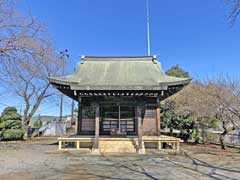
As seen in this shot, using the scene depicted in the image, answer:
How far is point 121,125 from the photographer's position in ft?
42.1

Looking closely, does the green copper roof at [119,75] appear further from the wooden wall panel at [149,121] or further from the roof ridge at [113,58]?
the wooden wall panel at [149,121]

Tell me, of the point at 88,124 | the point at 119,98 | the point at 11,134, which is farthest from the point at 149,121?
the point at 11,134

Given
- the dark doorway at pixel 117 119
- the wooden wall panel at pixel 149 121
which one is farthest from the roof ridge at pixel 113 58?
the wooden wall panel at pixel 149 121

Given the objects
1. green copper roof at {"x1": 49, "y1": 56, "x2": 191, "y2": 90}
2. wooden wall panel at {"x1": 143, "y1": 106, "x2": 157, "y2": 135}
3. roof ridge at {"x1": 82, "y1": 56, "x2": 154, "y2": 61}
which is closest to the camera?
green copper roof at {"x1": 49, "y1": 56, "x2": 191, "y2": 90}

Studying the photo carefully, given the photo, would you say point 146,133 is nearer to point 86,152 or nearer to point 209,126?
point 86,152

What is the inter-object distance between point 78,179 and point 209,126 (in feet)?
40.1

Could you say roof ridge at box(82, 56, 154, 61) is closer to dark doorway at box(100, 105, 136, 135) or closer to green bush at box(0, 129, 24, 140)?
dark doorway at box(100, 105, 136, 135)

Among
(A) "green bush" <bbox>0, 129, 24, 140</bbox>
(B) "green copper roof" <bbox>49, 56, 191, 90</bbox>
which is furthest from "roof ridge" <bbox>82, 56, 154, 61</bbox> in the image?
(A) "green bush" <bbox>0, 129, 24, 140</bbox>

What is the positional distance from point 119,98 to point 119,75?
188 cm

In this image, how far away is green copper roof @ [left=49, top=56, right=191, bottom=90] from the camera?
32.4 ft

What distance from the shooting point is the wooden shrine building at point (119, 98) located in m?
10.0

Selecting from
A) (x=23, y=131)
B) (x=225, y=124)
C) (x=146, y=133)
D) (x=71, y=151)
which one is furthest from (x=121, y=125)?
(x=23, y=131)

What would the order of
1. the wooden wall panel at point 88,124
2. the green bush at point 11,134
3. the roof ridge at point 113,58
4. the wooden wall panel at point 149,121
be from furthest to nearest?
the green bush at point 11,134
the roof ridge at point 113,58
the wooden wall panel at point 88,124
the wooden wall panel at point 149,121

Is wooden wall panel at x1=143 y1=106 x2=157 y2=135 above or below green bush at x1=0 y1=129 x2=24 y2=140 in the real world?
above
